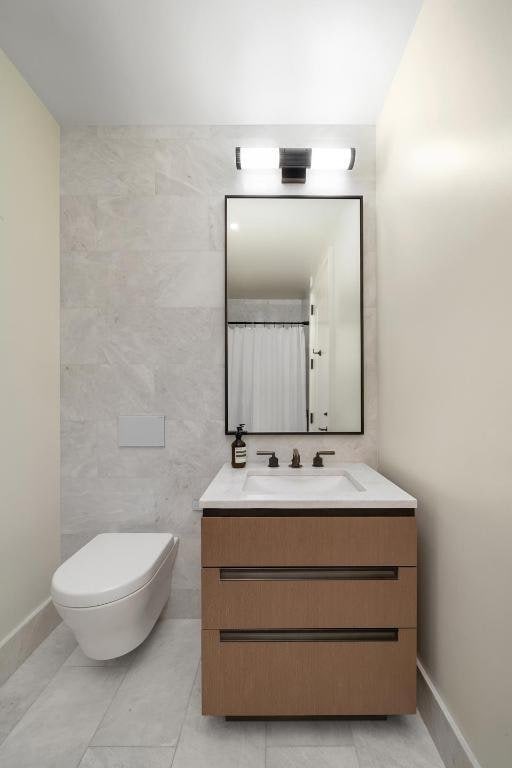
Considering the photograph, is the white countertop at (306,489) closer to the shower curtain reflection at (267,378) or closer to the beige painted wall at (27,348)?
the shower curtain reflection at (267,378)

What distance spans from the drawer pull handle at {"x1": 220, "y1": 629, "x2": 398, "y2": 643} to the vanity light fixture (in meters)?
1.98

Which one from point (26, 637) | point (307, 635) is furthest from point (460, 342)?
point (26, 637)

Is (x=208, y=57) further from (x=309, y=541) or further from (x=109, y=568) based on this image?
(x=109, y=568)

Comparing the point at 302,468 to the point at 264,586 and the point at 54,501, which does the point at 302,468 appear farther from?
the point at 54,501

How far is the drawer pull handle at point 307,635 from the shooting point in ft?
4.72

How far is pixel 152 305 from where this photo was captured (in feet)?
7.19

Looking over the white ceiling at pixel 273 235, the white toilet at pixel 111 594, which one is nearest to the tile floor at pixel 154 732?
the white toilet at pixel 111 594

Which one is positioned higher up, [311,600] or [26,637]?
[311,600]

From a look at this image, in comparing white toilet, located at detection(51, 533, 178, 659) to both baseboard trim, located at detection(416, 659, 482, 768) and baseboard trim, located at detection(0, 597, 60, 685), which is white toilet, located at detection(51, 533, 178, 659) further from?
baseboard trim, located at detection(416, 659, 482, 768)

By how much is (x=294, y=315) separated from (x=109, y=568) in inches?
54.5

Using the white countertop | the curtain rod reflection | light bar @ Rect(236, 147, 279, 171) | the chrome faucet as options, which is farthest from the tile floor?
light bar @ Rect(236, 147, 279, 171)

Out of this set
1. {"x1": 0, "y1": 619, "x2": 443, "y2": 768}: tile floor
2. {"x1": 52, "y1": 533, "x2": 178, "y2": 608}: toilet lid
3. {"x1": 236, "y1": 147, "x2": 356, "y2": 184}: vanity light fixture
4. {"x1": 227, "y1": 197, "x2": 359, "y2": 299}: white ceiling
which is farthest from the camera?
{"x1": 227, "y1": 197, "x2": 359, "y2": 299}: white ceiling

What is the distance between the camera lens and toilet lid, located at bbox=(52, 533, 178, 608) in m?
1.54

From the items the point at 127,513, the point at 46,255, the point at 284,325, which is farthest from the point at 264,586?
the point at 46,255
